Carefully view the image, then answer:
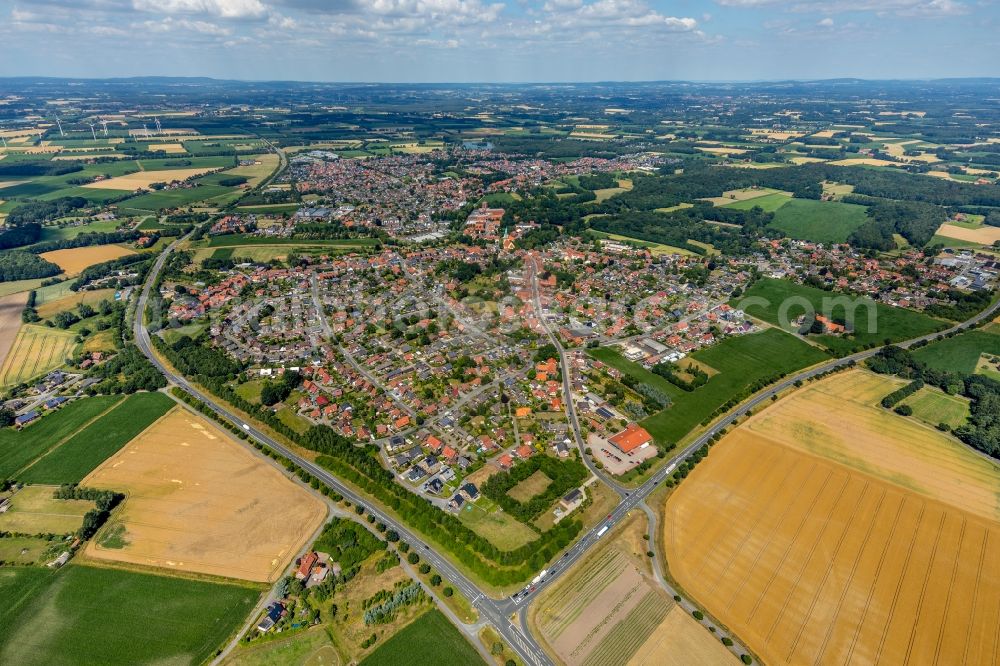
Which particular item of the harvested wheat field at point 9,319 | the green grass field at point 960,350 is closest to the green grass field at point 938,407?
the green grass field at point 960,350

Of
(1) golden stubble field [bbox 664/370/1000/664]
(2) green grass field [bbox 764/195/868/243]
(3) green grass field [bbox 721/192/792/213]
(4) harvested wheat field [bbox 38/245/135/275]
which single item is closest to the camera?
(1) golden stubble field [bbox 664/370/1000/664]

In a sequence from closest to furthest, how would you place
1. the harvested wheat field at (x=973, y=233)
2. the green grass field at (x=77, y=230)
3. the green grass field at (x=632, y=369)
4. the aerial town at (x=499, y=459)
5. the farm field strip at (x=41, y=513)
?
the aerial town at (x=499, y=459) < the farm field strip at (x=41, y=513) < the green grass field at (x=632, y=369) < the harvested wheat field at (x=973, y=233) < the green grass field at (x=77, y=230)

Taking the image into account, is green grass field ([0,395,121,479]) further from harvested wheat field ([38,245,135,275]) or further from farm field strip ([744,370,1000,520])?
farm field strip ([744,370,1000,520])

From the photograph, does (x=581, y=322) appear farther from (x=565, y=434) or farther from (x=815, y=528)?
(x=815, y=528)

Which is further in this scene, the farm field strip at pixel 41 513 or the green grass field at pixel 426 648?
the farm field strip at pixel 41 513

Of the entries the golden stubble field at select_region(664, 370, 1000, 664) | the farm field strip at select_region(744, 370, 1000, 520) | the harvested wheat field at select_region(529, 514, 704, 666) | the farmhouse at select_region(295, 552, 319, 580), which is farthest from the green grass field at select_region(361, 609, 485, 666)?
the farm field strip at select_region(744, 370, 1000, 520)

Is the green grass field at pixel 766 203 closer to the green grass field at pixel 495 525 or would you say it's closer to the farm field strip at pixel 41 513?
the green grass field at pixel 495 525

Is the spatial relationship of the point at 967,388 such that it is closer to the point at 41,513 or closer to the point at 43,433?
the point at 41,513

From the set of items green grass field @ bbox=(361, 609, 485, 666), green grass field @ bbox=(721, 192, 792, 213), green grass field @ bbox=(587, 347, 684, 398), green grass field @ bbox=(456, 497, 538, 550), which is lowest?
green grass field @ bbox=(361, 609, 485, 666)
